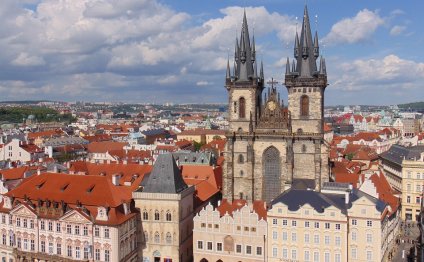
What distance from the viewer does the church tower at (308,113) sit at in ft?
276

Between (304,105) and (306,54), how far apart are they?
30.9 feet

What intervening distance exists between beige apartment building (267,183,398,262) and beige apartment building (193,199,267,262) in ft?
5.86

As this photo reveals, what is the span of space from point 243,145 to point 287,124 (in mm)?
9201

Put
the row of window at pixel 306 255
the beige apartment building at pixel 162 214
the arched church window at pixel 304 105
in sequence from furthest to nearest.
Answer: the arched church window at pixel 304 105 → the beige apartment building at pixel 162 214 → the row of window at pixel 306 255

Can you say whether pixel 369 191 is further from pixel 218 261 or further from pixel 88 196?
pixel 88 196

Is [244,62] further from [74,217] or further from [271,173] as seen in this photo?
[74,217]

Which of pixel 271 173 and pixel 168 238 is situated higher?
pixel 271 173

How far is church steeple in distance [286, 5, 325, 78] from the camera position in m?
86.1

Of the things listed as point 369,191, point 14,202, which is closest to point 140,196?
point 14,202

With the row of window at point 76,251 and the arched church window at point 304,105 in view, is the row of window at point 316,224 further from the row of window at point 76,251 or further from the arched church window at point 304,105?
the arched church window at point 304,105

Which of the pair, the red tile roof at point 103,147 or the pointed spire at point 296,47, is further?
the red tile roof at point 103,147

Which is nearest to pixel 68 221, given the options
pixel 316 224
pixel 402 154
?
pixel 316 224

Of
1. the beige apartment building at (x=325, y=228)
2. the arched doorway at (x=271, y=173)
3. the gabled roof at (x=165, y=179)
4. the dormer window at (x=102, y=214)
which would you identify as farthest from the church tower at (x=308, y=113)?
the dormer window at (x=102, y=214)

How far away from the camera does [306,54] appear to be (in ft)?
285
